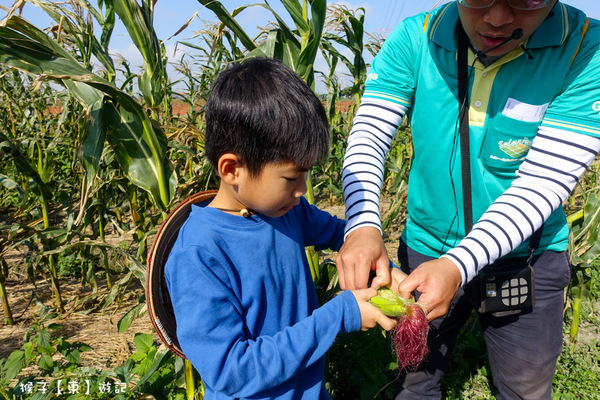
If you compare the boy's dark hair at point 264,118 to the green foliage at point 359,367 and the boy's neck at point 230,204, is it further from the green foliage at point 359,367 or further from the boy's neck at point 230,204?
the green foliage at point 359,367

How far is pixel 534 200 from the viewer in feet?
4.05

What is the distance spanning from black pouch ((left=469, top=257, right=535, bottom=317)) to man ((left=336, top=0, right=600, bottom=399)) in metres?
0.04

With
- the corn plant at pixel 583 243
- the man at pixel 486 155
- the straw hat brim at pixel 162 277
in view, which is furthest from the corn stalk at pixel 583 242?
the straw hat brim at pixel 162 277

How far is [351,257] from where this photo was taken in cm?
125

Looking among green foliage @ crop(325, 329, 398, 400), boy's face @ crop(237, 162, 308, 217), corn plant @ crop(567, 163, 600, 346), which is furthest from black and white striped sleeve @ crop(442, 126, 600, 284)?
corn plant @ crop(567, 163, 600, 346)

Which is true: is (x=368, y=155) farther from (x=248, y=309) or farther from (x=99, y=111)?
(x=99, y=111)

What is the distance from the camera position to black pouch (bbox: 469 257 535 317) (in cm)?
142

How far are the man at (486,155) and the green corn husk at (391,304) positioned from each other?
3cm

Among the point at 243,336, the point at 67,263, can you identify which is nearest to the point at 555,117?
the point at 243,336

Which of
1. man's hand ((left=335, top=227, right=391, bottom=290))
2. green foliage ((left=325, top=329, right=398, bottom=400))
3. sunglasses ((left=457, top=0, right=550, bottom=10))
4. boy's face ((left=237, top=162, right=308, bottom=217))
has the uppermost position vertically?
sunglasses ((left=457, top=0, right=550, bottom=10))

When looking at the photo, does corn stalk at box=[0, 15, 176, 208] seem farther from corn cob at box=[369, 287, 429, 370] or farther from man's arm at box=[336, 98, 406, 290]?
corn cob at box=[369, 287, 429, 370]

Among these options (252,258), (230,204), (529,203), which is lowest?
(252,258)

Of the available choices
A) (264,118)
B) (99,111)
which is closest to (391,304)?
(264,118)

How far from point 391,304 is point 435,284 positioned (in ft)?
0.41
